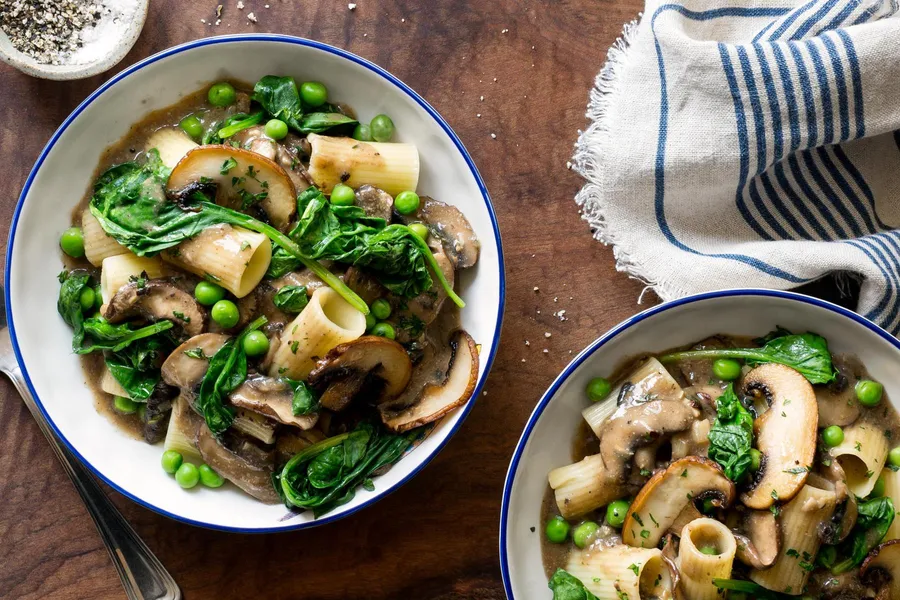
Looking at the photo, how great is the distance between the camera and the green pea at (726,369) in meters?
3.09

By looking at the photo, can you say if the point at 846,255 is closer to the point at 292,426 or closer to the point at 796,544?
the point at 796,544

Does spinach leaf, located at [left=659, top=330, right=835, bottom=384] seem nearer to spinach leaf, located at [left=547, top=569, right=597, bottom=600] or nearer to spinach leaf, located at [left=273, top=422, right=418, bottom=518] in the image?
spinach leaf, located at [left=547, top=569, right=597, bottom=600]

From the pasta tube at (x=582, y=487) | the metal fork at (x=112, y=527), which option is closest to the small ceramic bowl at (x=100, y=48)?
the metal fork at (x=112, y=527)

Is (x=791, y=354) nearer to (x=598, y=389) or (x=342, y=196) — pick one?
(x=598, y=389)

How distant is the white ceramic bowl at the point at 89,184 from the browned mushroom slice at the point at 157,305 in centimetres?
36

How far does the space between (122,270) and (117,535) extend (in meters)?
1.16

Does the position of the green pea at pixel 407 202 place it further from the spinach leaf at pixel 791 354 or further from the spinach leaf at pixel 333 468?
the spinach leaf at pixel 791 354

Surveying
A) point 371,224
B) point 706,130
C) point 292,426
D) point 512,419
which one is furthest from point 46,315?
point 706,130

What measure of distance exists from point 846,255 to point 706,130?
74cm

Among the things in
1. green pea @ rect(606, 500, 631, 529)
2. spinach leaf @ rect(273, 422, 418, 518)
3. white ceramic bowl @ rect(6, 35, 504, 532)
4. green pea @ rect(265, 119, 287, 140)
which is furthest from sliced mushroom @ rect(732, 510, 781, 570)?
green pea @ rect(265, 119, 287, 140)

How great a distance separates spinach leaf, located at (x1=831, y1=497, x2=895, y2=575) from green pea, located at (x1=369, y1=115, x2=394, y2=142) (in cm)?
229

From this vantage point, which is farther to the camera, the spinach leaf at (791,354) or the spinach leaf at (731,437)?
the spinach leaf at (791,354)

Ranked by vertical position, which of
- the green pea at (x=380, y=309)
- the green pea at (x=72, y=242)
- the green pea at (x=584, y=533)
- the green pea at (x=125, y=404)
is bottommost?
the green pea at (x=125, y=404)

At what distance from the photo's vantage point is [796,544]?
2881 mm
